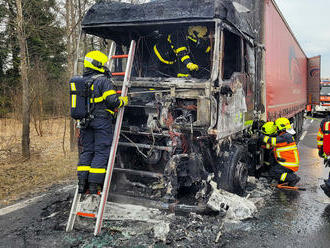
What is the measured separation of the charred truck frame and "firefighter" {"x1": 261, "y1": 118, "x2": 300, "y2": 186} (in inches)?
26.3

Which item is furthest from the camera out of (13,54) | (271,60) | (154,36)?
(13,54)

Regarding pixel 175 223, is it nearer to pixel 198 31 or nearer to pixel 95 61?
pixel 95 61

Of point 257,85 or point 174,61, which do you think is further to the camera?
point 257,85

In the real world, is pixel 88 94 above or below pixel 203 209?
above

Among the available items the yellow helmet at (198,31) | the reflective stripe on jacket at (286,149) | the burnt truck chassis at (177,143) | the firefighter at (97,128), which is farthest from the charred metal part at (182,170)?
the reflective stripe on jacket at (286,149)

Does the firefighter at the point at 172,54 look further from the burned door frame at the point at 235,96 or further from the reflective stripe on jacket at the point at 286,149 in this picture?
the reflective stripe on jacket at the point at 286,149

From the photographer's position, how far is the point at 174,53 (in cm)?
504

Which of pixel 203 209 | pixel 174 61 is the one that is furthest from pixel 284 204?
pixel 174 61

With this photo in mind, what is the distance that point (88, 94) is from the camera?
3496 mm

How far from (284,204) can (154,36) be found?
10.5 ft

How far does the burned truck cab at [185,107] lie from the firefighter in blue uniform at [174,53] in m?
0.07

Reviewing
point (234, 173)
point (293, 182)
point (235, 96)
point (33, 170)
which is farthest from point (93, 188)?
point (293, 182)

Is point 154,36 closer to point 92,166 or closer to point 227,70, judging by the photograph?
point 227,70

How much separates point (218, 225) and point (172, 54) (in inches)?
110
